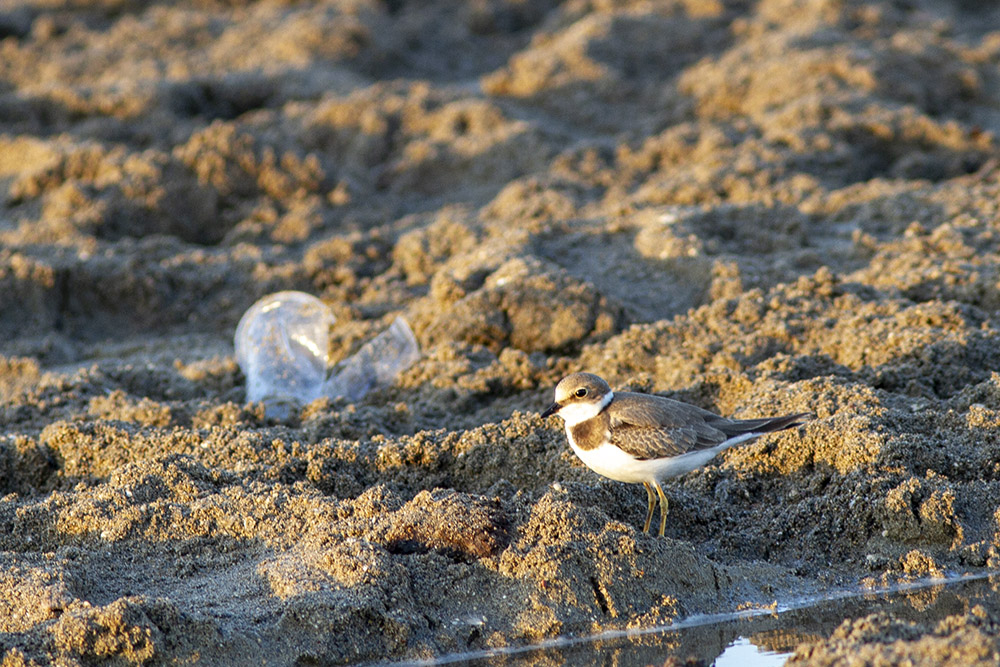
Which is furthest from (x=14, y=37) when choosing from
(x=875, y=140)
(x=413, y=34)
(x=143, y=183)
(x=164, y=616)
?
(x=164, y=616)

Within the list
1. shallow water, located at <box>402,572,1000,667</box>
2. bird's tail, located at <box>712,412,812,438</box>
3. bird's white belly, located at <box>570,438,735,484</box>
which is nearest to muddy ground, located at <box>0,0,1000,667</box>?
shallow water, located at <box>402,572,1000,667</box>

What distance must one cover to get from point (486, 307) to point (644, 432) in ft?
7.87

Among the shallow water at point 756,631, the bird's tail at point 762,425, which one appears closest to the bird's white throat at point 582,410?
the bird's tail at point 762,425

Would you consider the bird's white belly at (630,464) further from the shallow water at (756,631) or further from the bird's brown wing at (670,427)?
the shallow water at (756,631)

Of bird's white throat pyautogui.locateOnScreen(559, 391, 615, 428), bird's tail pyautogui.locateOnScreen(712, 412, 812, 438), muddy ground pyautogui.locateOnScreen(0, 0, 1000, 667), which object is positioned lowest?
muddy ground pyautogui.locateOnScreen(0, 0, 1000, 667)

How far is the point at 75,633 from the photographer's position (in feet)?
12.2

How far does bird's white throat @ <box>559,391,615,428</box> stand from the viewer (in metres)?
4.80

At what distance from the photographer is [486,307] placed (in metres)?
6.85

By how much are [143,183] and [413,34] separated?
5.38m

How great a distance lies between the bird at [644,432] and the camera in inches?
178

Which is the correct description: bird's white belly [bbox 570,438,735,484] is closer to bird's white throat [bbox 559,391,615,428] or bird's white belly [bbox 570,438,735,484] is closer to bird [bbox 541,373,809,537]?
bird [bbox 541,373,809,537]

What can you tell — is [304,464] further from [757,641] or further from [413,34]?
[413,34]

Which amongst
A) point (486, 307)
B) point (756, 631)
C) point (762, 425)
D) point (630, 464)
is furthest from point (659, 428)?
point (486, 307)

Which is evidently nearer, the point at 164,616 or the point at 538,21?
the point at 164,616
